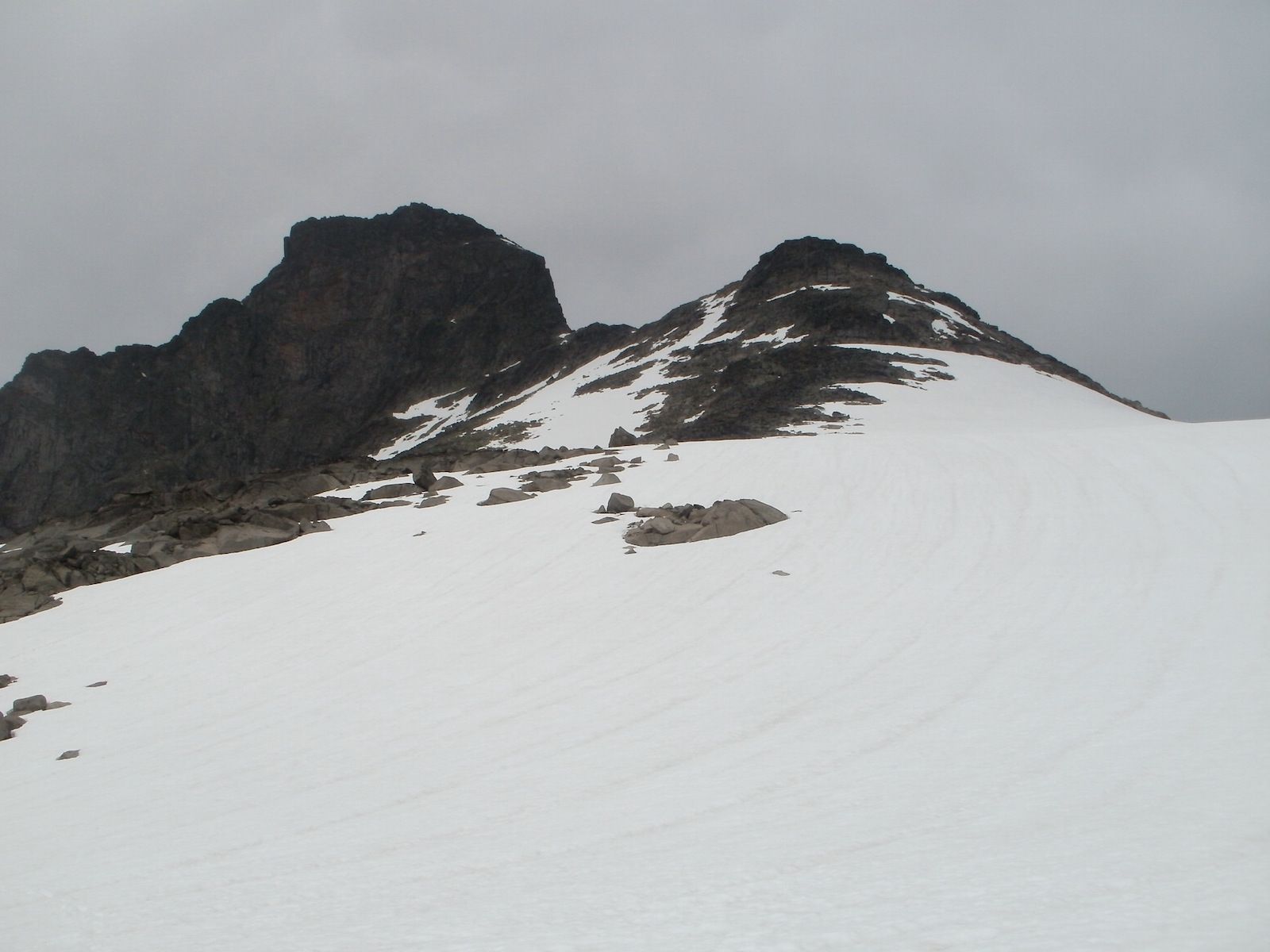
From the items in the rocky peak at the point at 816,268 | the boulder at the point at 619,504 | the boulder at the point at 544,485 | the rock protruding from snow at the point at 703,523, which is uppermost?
the rocky peak at the point at 816,268

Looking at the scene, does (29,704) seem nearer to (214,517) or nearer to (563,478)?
(563,478)

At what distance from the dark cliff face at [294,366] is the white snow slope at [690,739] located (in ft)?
278

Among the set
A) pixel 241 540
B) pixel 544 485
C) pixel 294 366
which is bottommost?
pixel 241 540

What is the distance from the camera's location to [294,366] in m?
111

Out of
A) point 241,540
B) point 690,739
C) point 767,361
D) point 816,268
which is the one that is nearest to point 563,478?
point 241,540

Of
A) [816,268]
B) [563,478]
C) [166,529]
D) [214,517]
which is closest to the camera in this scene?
[563,478]

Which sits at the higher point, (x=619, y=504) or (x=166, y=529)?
(x=166, y=529)

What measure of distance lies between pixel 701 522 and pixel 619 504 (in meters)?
2.33

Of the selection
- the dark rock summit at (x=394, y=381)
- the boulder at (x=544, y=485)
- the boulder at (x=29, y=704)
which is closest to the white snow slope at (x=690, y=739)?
the boulder at (x=29, y=704)

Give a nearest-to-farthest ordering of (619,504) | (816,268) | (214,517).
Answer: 1. (619,504)
2. (214,517)
3. (816,268)

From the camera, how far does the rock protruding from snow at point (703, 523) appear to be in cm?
1270

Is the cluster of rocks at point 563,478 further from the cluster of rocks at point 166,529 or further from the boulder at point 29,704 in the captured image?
the boulder at point 29,704

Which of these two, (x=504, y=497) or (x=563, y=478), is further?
(x=563, y=478)

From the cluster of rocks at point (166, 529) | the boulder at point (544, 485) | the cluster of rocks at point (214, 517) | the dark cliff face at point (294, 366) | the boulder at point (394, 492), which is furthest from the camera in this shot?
the dark cliff face at point (294, 366)
